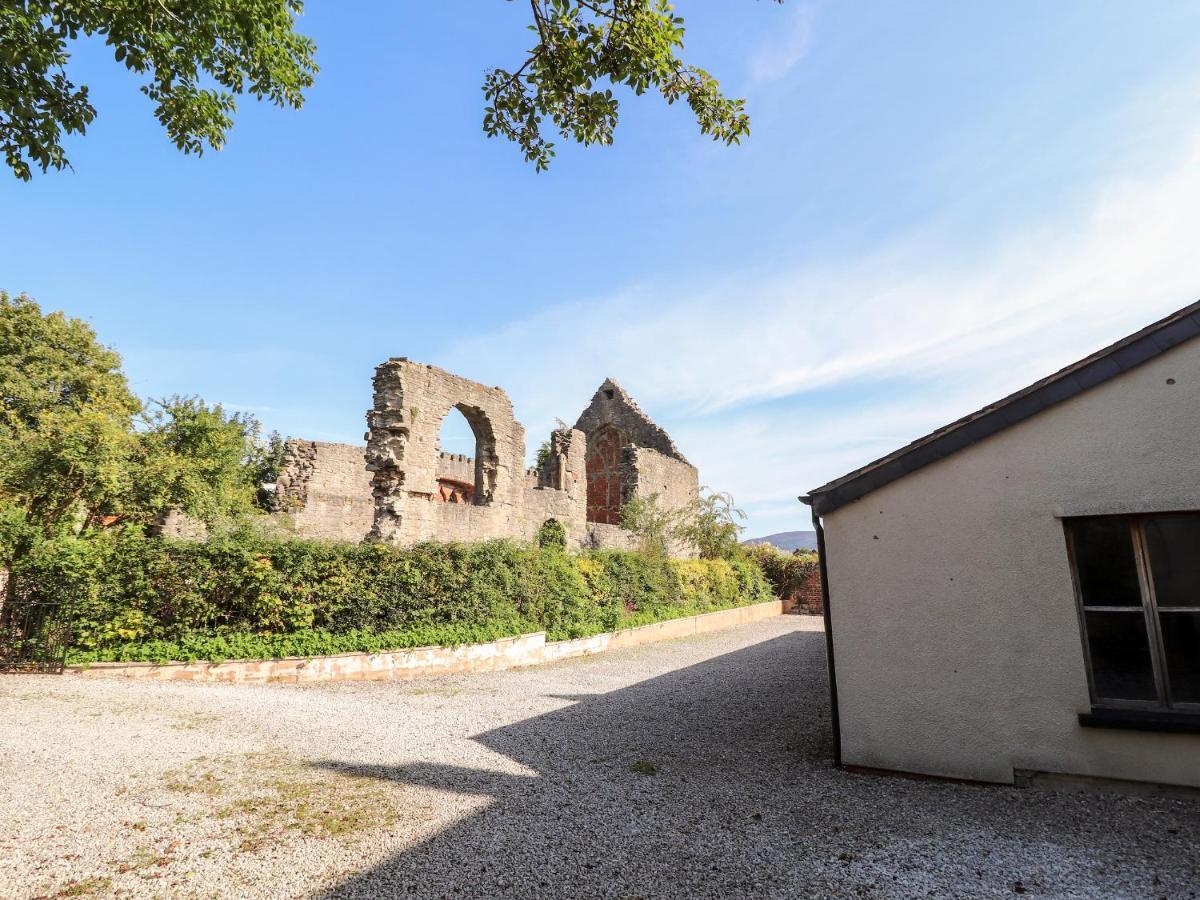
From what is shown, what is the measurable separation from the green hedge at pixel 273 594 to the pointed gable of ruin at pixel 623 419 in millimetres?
16067

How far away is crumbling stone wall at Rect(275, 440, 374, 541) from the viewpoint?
1759cm

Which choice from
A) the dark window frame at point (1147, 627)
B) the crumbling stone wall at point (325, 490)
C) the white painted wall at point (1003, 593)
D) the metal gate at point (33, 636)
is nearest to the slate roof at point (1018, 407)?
the white painted wall at point (1003, 593)

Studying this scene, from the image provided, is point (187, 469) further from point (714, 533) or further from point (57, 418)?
point (714, 533)

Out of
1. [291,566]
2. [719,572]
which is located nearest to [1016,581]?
[291,566]

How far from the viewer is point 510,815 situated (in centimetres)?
459

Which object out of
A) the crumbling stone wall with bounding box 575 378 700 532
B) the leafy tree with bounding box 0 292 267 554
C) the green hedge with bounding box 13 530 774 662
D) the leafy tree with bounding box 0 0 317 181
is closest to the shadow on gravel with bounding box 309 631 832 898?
the green hedge with bounding box 13 530 774 662

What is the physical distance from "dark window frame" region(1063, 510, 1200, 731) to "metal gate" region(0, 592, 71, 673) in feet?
41.4

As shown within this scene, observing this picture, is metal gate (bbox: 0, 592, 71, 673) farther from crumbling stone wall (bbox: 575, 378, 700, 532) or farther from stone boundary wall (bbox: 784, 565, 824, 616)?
stone boundary wall (bbox: 784, 565, 824, 616)

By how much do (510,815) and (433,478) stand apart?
459 inches

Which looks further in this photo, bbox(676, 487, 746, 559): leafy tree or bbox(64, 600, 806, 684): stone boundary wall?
bbox(676, 487, 746, 559): leafy tree

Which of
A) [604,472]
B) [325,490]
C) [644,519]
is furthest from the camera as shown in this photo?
[604,472]

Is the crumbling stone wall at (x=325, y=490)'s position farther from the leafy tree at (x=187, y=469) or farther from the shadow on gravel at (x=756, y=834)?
the shadow on gravel at (x=756, y=834)

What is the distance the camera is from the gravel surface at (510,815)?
3617 millimetres

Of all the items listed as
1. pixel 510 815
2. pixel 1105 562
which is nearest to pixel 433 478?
pixel 510 815
